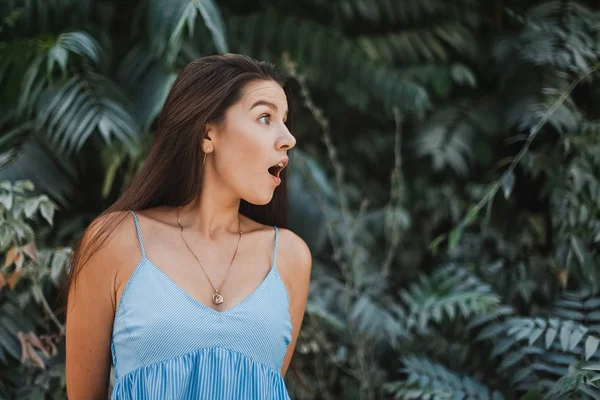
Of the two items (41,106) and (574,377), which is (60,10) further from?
(574,377)

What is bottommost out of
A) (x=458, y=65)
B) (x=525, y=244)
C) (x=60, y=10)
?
(x=525, y=244)

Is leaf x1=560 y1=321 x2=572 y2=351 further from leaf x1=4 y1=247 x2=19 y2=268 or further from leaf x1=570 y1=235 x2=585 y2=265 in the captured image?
leaf x1=4 y1=247 x2=19 y2=268

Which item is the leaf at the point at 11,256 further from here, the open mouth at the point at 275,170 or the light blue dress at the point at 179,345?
the open mouth at the point at 275,170

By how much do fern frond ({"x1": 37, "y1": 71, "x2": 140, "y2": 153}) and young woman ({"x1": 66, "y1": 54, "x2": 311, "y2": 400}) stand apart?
808 mm

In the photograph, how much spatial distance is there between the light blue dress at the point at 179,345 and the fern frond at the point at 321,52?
6.21 feet

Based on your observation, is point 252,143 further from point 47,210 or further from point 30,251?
point 30,251

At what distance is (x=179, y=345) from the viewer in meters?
1.77

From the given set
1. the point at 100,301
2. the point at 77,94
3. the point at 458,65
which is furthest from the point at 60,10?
the point at 458,65

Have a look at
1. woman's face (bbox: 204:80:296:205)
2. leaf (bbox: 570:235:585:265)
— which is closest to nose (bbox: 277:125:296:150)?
woman's face (bbox: 204:80:296:205)

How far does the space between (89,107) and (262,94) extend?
1165 millimetres

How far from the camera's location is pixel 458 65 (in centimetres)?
385

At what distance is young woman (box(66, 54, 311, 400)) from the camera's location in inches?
69.7

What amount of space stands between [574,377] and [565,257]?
81cm

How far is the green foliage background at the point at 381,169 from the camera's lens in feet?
8.67
